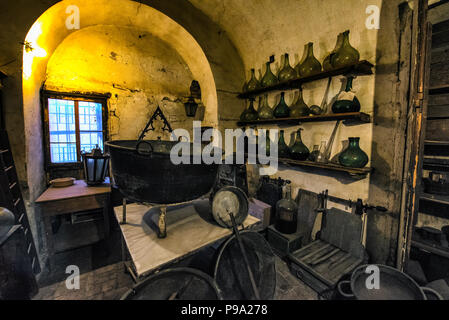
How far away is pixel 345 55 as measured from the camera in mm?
2148

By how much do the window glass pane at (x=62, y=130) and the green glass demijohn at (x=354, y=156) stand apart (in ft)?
12.9

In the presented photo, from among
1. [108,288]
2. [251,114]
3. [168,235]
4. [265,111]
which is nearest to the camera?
[168,235]

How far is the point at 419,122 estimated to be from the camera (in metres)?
1.70

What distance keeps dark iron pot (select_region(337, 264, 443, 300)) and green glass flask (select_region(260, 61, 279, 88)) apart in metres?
2.67

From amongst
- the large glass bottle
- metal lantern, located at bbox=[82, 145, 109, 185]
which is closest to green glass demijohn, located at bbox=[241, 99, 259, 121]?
the large glass bottle

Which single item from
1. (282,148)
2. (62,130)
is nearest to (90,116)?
(62,130)

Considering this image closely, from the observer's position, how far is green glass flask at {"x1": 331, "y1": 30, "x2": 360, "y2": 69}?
2.12 metres

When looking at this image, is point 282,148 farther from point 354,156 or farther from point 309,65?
point 309,65

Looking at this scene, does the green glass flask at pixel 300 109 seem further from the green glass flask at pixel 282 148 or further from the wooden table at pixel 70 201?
the wooden table at pixel 70 201

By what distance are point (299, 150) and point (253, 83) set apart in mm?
1603

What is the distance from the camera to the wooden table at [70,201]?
2225mm

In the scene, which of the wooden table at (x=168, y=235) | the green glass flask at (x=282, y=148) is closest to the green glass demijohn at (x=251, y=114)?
the green glass flask at (x=282, y=148)

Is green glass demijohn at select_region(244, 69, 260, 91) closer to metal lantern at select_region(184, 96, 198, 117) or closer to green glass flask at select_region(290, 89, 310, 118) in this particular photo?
green glass flask at select_region(290, 89, 310, 118)
